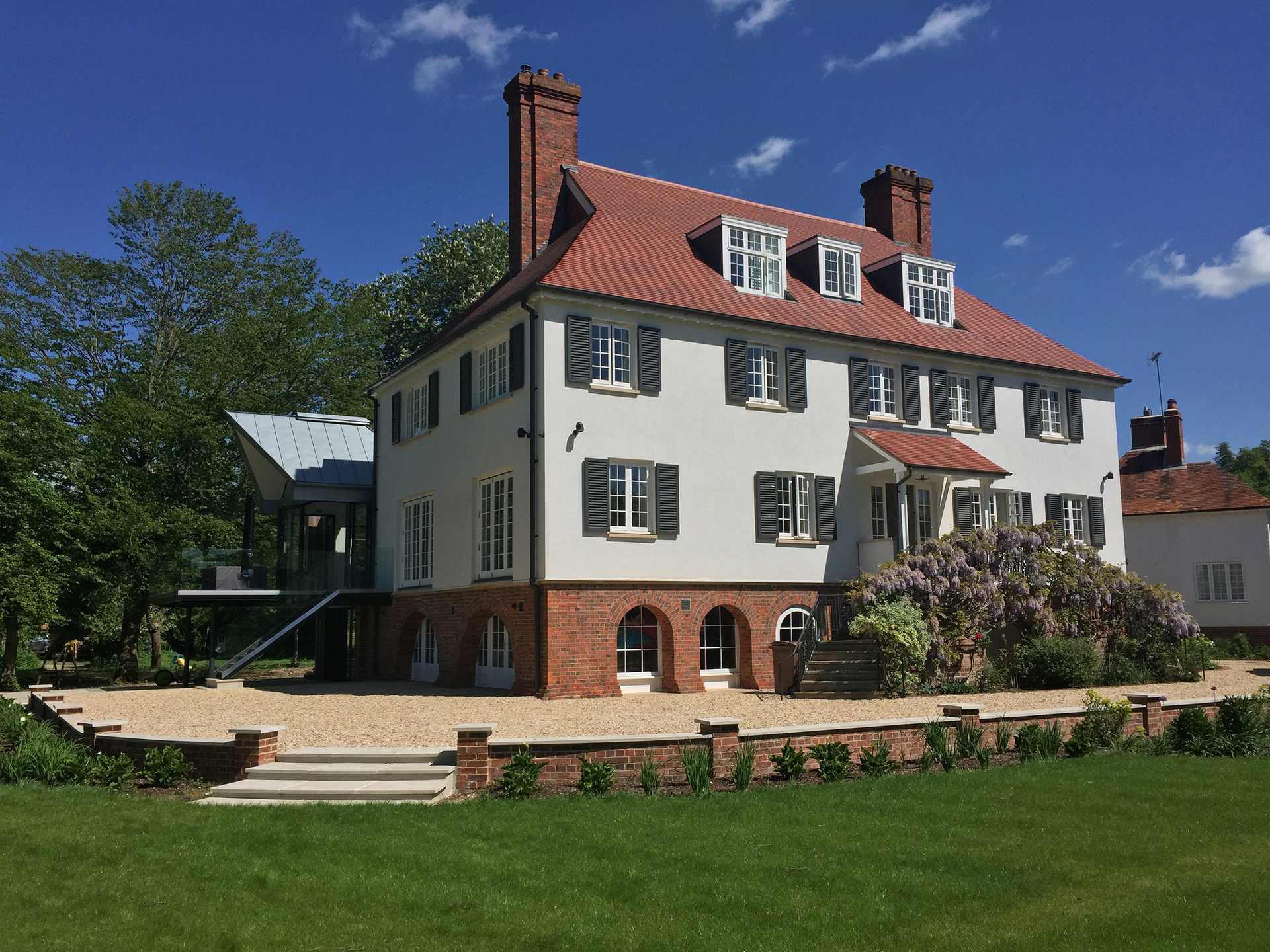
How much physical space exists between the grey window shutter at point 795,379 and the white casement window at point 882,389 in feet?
7.20

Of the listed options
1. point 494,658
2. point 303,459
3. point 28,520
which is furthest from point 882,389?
point 28,520

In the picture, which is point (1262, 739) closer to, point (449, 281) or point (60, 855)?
point (60, 855)

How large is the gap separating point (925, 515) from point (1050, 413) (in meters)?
5.72

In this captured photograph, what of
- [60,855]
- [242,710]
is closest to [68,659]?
[242,710]

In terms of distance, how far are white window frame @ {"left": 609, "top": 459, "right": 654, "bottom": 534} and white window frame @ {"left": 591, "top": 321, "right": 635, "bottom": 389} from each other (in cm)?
155

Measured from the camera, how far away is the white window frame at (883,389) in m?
24.8

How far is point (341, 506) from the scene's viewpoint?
97.3ft

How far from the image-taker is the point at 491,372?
22969mm

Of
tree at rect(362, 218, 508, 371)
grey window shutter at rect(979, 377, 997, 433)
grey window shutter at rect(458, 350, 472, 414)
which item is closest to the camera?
grey window shutter at rect(458, 350, 472, 414)

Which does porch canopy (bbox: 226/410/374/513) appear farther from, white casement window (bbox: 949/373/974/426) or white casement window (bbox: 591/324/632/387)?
white casement window (bbox: 949/373/974/426)

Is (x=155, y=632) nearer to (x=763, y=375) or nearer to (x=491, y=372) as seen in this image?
(x=491, y=372)

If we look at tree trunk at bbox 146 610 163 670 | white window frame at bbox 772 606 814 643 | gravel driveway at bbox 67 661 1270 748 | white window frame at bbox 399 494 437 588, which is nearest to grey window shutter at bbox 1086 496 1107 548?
gravel driveway at bbox 67 661 1270 748

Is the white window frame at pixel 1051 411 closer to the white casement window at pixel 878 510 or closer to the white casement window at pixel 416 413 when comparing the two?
the white casement window at pixel 878 510

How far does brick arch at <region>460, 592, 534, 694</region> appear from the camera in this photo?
20.0 meters
